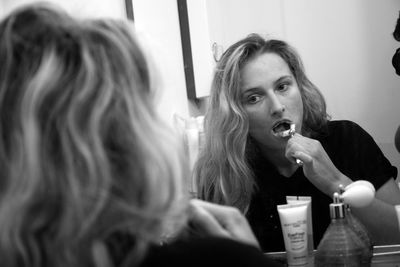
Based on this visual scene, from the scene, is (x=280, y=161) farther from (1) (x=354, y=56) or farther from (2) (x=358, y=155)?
(1) (x=354, y=56)

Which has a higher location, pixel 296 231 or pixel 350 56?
pixel 350 56

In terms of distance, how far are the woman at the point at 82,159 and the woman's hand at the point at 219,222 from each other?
103 millimetres

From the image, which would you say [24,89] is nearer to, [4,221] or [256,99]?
[4,221]

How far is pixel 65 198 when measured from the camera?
442 millimetres

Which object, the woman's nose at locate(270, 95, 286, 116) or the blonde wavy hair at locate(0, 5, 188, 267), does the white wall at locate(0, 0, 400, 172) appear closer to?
the woman's nose at locate(270, 95, 286, 116)

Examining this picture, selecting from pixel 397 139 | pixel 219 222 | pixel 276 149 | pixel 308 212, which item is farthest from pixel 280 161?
pixel 219 222

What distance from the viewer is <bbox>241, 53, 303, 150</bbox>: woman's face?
1.06 m

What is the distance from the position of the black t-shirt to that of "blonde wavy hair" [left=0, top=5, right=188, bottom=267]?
0.60 m

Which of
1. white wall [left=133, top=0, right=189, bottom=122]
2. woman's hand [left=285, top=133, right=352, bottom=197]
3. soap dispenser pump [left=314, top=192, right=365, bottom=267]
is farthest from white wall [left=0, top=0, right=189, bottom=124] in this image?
soap dispenser pump [left=314, top=192, right=365, bottom=267]

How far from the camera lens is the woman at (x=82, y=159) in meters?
0.44

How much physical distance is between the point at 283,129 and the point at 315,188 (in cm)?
14

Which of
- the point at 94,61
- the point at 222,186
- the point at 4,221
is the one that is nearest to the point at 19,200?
the point at 4,221

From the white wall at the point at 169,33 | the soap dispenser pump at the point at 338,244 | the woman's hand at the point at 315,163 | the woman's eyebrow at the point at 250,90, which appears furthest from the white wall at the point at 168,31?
the soap dispenser pump at the point at 338,244

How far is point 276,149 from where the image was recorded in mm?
1093
